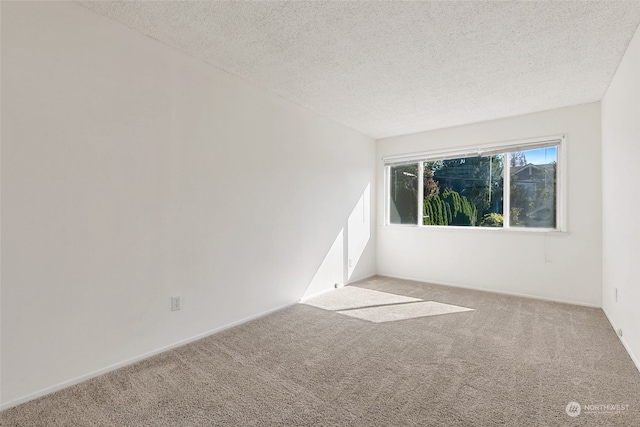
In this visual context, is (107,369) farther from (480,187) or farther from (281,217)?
(480,187)

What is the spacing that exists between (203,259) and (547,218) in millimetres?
4116

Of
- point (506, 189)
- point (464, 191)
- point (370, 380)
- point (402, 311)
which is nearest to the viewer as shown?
point (370, 380)

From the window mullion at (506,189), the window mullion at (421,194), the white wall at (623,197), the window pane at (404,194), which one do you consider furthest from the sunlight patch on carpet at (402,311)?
the window pane at (404,194)

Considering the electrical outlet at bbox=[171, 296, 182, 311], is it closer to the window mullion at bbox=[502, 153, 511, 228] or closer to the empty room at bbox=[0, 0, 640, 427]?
the empty room at bbox=[0, 0, 640, 427]

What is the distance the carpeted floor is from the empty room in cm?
2

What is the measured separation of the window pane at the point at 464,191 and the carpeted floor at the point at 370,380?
5.61 feet

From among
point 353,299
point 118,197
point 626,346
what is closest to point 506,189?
point 626,346

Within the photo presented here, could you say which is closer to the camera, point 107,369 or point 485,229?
point 107,369

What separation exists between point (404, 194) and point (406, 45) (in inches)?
121

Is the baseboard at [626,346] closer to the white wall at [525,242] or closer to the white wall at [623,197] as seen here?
the white wall at [623,197]

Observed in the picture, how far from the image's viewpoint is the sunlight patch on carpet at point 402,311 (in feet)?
10.5

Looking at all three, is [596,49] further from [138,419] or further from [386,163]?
[138,419]

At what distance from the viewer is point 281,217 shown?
3424 mm

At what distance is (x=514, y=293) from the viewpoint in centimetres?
402
